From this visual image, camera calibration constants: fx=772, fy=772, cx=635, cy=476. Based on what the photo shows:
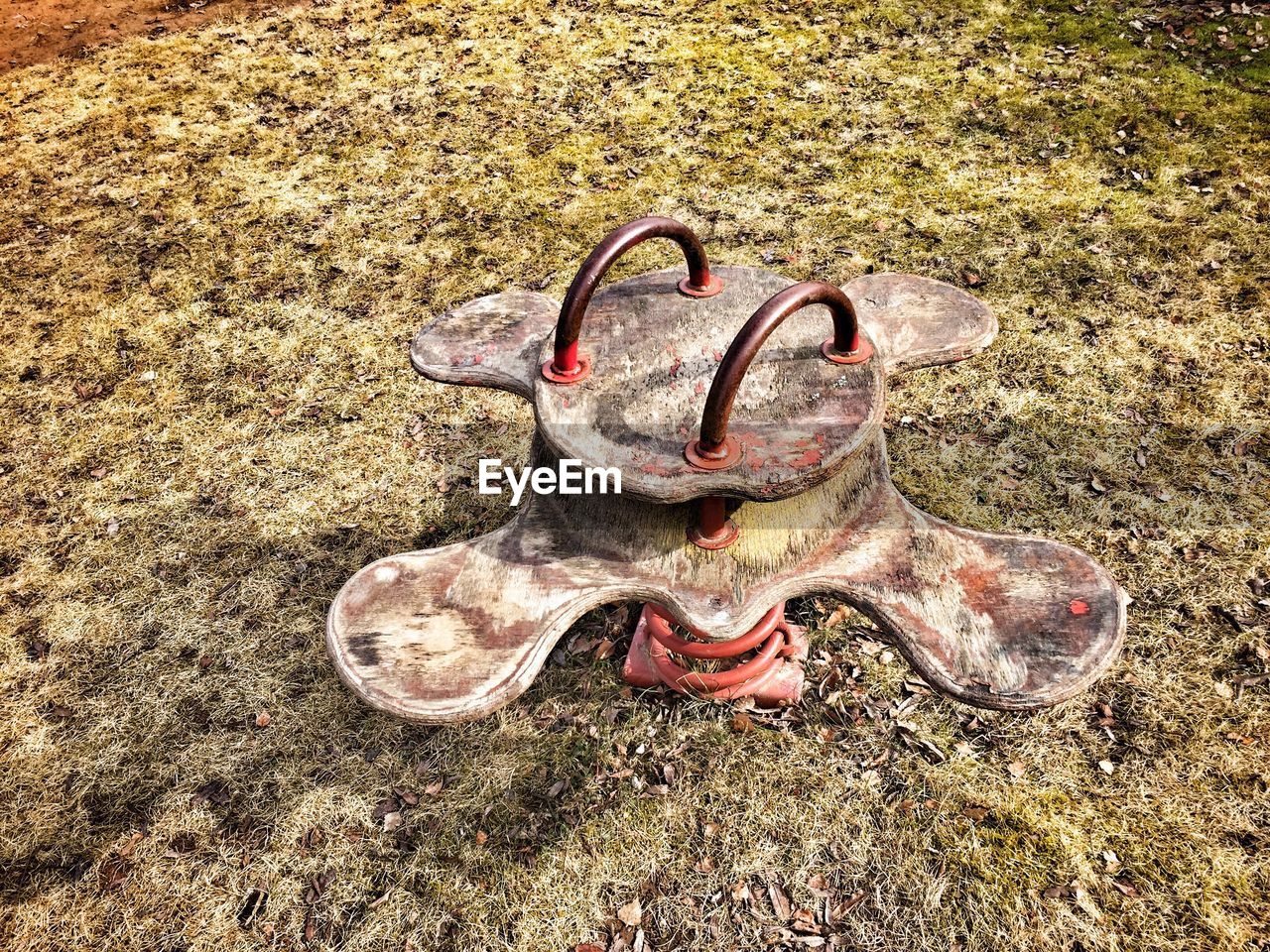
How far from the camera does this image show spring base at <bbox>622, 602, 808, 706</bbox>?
10.1ft

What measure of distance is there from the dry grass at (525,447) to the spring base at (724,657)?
151 mm

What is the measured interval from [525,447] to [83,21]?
8577 mm

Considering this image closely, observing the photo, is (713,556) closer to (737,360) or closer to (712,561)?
(712,561)

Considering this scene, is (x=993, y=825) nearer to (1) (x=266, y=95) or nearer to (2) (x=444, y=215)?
(2) (x=444, y=215)

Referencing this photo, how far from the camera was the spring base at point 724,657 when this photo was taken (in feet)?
10.1

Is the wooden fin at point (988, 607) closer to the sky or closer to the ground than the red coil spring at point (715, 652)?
closer to the sky

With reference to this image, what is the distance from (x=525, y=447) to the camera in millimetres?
4527

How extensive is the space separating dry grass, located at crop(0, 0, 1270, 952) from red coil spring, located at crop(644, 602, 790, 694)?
0.64 ft

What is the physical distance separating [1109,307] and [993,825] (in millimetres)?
3492

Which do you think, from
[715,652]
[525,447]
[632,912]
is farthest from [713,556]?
[525,447]

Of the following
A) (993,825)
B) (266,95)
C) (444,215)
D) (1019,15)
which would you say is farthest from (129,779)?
(1019,15)

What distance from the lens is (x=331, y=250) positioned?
5.79 metres

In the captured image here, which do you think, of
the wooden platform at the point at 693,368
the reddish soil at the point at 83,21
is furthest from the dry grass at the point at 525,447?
the wooden platform at the point at 693,368
